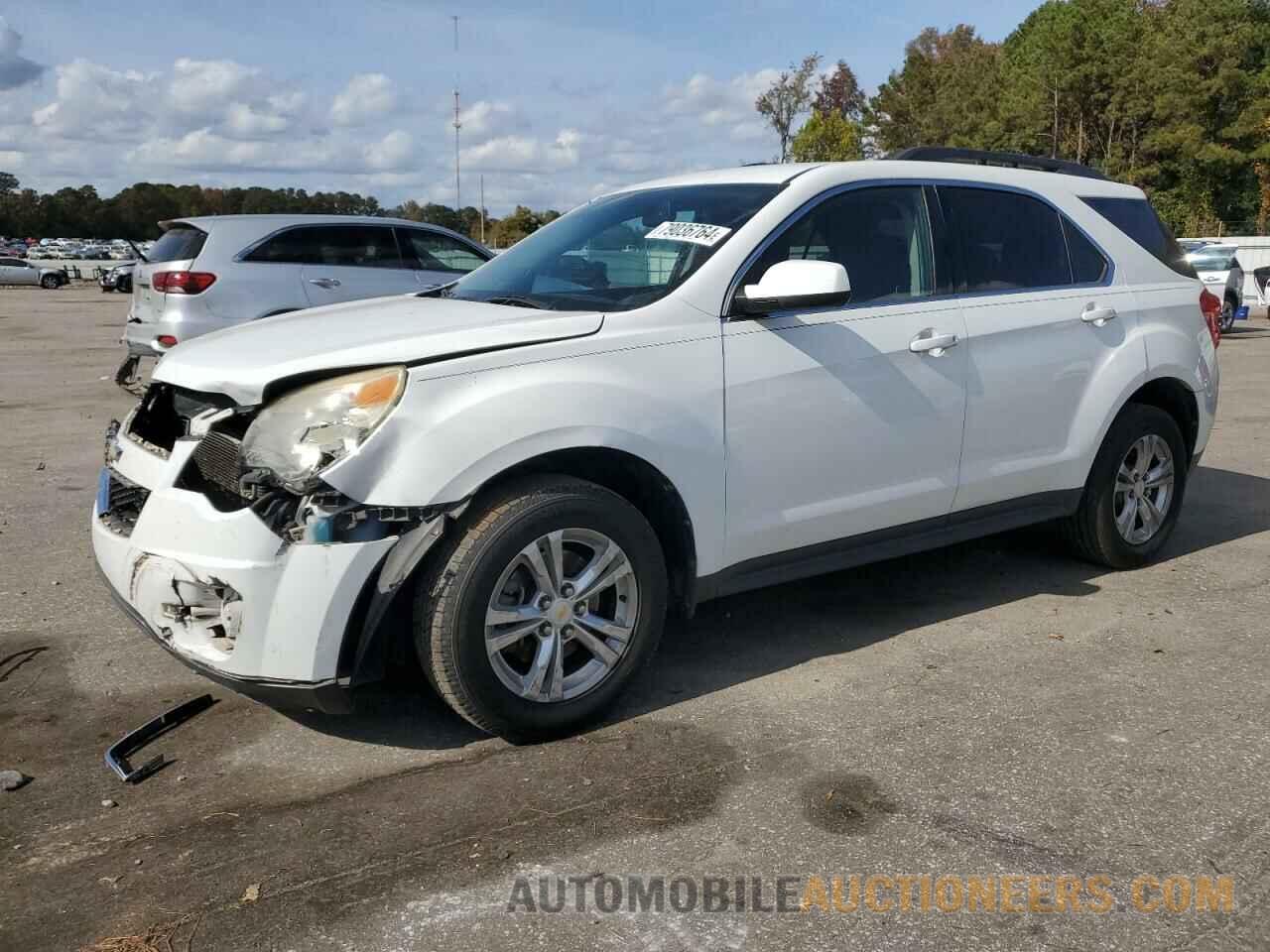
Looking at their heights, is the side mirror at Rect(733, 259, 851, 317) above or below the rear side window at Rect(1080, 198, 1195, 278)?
below

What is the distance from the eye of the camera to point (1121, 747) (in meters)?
3.59

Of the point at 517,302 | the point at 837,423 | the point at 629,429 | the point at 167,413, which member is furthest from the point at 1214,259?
the point at 167,413

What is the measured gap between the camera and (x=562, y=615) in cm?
356

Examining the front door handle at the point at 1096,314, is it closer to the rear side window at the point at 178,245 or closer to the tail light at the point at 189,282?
the tail light at the point at 189,282

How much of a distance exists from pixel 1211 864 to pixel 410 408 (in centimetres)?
237

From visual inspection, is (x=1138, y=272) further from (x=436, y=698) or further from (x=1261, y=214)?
(x=1261, y=214)

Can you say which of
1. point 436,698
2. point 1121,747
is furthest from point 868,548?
point 436,698

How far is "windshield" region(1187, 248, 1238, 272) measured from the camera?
21.2 meters

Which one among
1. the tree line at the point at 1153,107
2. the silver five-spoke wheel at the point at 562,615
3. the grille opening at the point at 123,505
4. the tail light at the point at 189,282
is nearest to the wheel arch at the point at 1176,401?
the silver five-spoke wheel at the point at 562,615

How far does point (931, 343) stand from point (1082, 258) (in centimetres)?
121

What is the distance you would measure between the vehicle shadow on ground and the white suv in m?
6.67

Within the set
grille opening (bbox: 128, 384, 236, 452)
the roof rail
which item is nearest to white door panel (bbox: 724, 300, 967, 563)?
the roof rail

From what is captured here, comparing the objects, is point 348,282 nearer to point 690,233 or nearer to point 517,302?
point 517,302

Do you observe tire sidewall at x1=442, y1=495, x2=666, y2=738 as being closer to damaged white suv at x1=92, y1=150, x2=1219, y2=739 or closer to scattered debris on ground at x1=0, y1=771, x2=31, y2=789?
damaged white suv at x1=92, y1=150, x2=1219, y2=739
